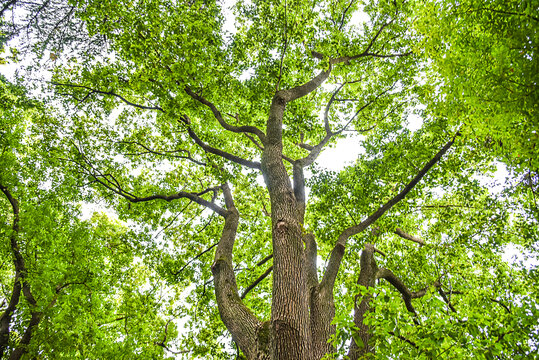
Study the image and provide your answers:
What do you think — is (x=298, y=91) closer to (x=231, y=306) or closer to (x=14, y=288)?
(x=231, y=306)

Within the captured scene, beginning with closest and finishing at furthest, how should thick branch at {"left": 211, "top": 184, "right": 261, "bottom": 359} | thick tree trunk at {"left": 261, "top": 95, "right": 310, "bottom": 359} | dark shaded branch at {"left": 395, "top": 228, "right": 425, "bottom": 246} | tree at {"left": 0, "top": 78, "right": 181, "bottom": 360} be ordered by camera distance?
thick tree trunk at {"left": 261, "top": 95, "right": 310, "bottom": 359} < thick branch at {"left": 211, "top": 184, "right": 261, "bottom": 359} < tree at {"left": 0, "top": 78, "right": 181, "bottom": 360} < dark shaded branch at {"left": 395, "top": 228, "right": 425, "bottom": 246}

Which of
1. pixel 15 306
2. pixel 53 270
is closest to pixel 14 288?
pixel 15 306

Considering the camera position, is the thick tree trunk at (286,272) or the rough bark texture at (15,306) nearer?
the thick tree trunk at (286,272)

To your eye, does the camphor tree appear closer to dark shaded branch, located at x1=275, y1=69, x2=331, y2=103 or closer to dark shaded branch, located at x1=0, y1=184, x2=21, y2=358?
dark shaded branch, located at x1=275, y1=69, x2=331, y2=103

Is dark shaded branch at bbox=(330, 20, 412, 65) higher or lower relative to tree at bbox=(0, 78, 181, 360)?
higher

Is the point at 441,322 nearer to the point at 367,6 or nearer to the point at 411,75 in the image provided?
the point at 411,75

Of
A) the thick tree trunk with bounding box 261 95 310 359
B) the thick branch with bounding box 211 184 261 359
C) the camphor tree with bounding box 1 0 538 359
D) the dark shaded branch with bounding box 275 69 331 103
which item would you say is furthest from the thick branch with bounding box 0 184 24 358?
the dark shaded branch with bounding box 275 69 331 103

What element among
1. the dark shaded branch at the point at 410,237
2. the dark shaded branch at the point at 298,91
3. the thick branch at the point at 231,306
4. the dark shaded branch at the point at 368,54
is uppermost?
the dark shaded branch at the point at 368,54

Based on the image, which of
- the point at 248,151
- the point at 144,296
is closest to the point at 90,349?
the point at 144,296

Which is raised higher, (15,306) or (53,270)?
(53,270)

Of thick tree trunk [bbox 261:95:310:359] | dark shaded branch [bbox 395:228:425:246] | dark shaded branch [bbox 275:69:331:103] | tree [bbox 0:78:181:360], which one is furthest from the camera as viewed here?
dark shaded branch [bbox 395:228:425:246]

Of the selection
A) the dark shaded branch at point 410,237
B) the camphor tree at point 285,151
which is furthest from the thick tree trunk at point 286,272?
the dark shaded branch at point 410,237

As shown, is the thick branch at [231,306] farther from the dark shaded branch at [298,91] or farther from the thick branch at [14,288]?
the thick branch at [14,288]

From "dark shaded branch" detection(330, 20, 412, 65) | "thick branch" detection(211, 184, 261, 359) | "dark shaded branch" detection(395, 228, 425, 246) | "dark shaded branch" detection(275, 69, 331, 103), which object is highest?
"dark shaded branch" detection(330, 20, 412, 65)
